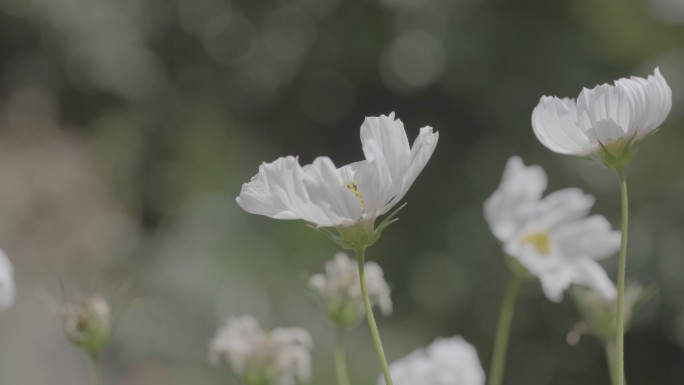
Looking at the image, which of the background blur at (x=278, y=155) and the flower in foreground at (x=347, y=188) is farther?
the background blur at (x=278, y=155)

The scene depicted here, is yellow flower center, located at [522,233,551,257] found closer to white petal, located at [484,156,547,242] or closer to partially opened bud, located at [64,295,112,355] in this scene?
white petal, located at [484,156,547,242]

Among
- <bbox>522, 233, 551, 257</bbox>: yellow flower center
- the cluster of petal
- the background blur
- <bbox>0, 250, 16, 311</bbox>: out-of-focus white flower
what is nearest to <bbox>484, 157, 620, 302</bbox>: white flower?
<bbox>522, 233, 551, 257</bbox>: yellow flower center

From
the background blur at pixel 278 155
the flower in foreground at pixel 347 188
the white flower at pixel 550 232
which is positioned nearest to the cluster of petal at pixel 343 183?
the flower in foreground at pixel 347 188

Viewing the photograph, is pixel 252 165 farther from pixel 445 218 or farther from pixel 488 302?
pixel 488 302

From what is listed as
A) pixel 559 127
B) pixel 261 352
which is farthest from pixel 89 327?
pixel 559 127

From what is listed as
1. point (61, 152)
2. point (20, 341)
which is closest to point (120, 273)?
point (61, 152)

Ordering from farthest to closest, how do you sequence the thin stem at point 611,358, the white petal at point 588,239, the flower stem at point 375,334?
the white petal at point 588,239, the thin stem at point 611,358, the flower stem at point 375,334

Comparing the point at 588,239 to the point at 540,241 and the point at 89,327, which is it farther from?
the point at 89,327

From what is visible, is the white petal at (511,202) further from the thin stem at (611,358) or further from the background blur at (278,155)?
the background blur at (278,155)
